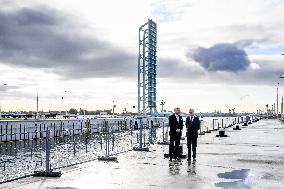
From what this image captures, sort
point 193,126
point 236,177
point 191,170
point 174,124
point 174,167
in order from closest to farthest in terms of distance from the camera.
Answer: point 236,177, point 191,170, point 174,167, point 193,126, point 174,124

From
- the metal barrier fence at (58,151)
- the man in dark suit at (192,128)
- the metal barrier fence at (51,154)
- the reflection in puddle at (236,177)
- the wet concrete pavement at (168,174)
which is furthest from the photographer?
the man in dark suit at (192,128)

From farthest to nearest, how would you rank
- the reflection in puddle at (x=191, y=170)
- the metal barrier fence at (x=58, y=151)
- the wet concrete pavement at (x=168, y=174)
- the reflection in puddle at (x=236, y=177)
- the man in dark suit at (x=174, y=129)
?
the man in dark suit at (x=174, y=129), the metal barrier fence at (x=58, y=151), the reflection in puddle at (x=191, y=170), the wet concrete pavement at (x=168, y=174), the reflection in puddle at (x=236, y=177)

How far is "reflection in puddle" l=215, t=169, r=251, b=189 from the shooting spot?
11.9 meters

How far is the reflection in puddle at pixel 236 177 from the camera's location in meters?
11.9

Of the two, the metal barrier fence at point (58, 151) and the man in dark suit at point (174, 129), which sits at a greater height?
the man in dark suit at point (174, 129)

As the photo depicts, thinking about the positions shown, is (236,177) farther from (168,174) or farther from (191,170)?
(168,174)

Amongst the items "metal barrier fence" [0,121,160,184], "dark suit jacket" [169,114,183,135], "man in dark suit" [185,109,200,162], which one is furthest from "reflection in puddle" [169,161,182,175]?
"metal barrier fence" [0,121,160,184]

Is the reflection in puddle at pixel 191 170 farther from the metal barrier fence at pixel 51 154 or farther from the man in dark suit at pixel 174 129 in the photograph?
the metal barrier fence at pixel 51 154

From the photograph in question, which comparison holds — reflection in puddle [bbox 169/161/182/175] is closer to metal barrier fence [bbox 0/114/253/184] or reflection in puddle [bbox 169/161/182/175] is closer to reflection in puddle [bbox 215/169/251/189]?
reflection in puddle [bbox 215/169/251/189]

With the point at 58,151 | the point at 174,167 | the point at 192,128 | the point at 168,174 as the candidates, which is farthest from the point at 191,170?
the point at 58,151

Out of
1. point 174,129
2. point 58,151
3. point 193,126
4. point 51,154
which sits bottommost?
point 58,151

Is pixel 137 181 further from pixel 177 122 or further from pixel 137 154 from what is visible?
pixel 137 154

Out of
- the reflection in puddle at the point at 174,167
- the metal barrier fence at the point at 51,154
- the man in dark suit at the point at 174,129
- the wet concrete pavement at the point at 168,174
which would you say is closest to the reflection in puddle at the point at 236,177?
the wet concrete pavement at the point at 168,174

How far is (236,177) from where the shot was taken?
13531 millimetres
